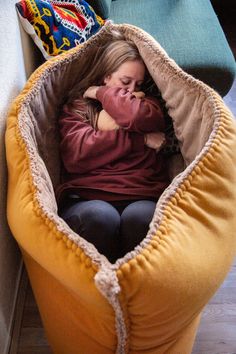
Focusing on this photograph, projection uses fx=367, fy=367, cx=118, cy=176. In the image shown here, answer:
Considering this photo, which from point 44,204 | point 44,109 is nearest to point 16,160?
point 44,204

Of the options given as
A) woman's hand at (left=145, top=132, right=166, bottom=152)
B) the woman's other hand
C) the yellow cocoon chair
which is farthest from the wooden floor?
the woman's other hand

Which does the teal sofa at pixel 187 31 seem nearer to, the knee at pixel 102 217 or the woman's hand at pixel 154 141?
the woman's hand at pixel 154 141

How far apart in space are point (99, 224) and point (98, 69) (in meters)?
0.58

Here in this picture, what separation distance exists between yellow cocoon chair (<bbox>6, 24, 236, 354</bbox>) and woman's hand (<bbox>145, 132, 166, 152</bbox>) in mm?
96

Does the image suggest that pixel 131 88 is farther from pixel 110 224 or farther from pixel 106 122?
pixel 110 224

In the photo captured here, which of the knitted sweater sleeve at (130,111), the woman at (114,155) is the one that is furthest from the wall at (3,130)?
the knitted sweater sleeve at (130,111)

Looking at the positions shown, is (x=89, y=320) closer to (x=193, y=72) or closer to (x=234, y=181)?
(x=234, y=181)

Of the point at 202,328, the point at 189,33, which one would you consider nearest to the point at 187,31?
the point at 189,33

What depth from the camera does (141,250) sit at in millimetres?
676

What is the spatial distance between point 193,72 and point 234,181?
712 millimetres

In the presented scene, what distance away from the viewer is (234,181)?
867mm

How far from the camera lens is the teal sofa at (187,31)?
1445 millimetres

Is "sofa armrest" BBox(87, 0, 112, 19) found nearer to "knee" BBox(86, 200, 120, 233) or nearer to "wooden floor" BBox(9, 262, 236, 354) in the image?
"knee" BBox(86, 200, 120, 233)

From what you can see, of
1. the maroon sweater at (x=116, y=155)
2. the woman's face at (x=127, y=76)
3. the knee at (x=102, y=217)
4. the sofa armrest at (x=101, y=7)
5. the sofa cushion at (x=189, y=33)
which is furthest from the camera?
the sofa armrest at (x=101, y=7)
